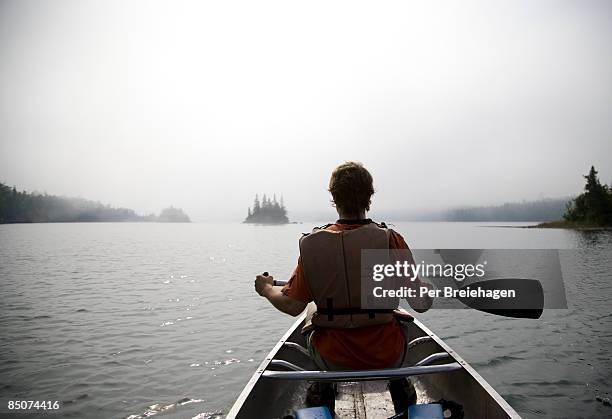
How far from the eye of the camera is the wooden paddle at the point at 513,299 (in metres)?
5.00

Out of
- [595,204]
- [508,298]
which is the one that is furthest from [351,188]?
[595,204]

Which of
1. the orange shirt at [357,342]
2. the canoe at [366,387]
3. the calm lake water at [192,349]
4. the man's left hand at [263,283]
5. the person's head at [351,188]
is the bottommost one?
the calm lake water at [192,349]

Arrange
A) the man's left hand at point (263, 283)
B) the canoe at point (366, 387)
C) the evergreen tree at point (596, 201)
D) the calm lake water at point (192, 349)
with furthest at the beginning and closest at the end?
the evergreen tree at point (596, 201) < the calm lake water at point (192, 349) < the man's left hand at point (263, 283) < the canoe at point (366, 387)

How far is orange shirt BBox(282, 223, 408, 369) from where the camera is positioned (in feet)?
11.5

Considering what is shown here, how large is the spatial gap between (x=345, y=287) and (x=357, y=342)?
0.56 metres

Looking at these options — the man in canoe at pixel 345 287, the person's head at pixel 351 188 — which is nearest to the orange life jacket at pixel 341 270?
the man in canoe at pixel 345 287

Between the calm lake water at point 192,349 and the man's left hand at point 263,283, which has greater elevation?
the man's left hand at point 263,283

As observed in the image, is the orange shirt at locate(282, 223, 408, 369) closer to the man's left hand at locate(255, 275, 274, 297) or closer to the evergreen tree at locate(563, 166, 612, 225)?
the man's left hand at locate(255, 275, 274, 297)

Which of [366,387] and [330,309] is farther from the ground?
[330,309]

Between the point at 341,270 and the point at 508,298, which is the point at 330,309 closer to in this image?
the point at 341,270

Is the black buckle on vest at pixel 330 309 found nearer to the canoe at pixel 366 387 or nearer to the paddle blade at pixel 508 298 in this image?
the canoe at pixel 366 387

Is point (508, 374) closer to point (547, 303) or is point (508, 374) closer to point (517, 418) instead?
point (517, 418)

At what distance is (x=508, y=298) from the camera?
5.05 meters

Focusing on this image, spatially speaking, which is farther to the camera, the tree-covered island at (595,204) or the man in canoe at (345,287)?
the tree-covered island at (595,204)
